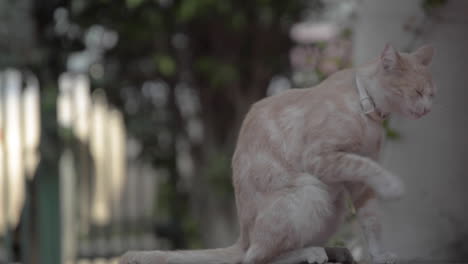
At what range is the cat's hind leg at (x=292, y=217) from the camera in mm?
1964

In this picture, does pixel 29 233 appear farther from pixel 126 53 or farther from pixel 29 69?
pixel 126 53

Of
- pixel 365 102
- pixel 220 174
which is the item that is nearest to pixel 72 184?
pixel 220 174

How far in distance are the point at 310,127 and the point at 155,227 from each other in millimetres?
4041

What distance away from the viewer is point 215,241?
543 cm

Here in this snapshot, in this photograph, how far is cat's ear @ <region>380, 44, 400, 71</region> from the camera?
192cm

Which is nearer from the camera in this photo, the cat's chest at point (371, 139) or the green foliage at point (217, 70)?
the cat's chest at point (371, 139)

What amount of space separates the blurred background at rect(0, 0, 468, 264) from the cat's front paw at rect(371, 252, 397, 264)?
2325 mm

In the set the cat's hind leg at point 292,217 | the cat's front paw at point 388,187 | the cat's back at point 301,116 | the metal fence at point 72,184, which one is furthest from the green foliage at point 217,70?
the cat's front paw at point 388,187

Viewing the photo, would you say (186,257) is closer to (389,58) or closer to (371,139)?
(371,139)

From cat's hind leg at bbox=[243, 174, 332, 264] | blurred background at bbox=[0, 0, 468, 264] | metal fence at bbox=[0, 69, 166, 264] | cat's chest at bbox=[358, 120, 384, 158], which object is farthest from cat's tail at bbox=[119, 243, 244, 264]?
metal fence at bbox=[0, 69, 166, 264]

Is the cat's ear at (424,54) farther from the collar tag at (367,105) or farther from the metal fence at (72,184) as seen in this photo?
the metal fence at (72,184)

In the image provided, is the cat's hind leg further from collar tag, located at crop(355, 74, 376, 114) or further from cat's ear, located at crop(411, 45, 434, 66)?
cat's ear, located at crop(411, 45, 434, 66)

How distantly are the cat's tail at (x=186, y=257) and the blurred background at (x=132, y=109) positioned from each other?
7.47 ft

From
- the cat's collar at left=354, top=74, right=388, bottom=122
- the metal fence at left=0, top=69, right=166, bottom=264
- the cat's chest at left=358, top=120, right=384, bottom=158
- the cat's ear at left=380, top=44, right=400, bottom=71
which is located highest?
the cat's ear at left=380, top=44, right=400, bottom=71
